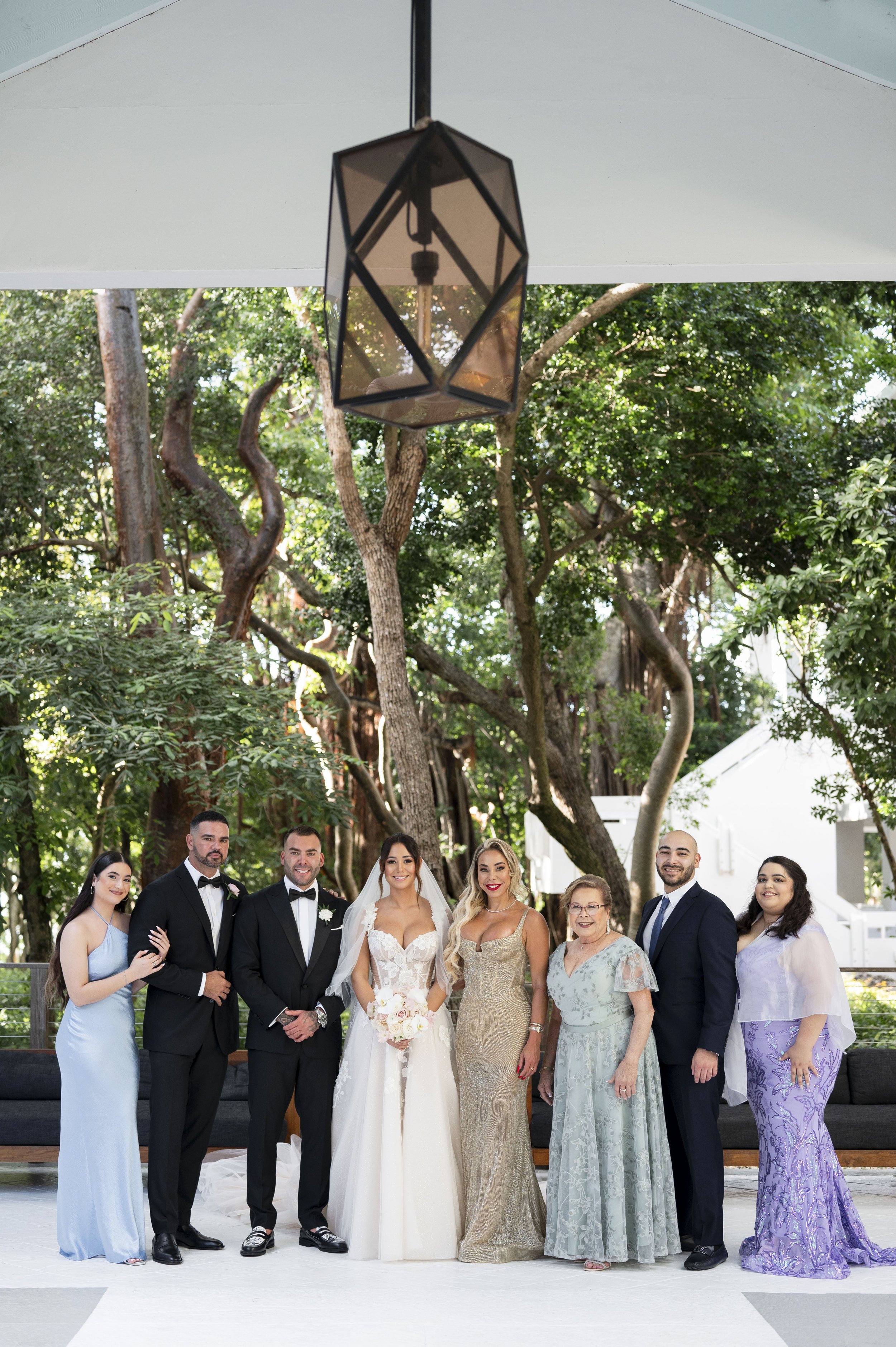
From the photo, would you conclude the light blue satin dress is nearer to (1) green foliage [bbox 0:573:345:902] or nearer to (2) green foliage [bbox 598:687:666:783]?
(1) green foliage [bbox 0:573:345:902]

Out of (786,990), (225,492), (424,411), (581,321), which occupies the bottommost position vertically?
(786,990)

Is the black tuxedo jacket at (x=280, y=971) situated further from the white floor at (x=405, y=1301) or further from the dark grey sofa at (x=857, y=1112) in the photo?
the dark grey sofa at (x=857, y=1112)

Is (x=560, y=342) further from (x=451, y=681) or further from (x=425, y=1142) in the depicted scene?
(x=425, y=1142)

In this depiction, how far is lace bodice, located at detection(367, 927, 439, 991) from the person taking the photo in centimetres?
517

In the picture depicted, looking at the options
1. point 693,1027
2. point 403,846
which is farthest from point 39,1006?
point 693,1027

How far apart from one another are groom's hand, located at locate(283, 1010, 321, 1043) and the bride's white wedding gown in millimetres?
196

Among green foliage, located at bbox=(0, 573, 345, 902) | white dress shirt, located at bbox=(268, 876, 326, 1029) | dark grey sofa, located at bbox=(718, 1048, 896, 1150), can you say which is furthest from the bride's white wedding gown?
green foliage, located at bbox=(0, 573, 345, 902)

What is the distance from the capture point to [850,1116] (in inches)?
239

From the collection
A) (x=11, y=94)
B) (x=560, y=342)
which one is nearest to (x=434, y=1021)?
(x=11, y=94)

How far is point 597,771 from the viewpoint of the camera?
61.7ft

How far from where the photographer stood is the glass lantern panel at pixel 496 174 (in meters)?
2.77

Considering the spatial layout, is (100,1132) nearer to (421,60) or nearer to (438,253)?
(438,253)

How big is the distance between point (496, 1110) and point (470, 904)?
0.81 meters

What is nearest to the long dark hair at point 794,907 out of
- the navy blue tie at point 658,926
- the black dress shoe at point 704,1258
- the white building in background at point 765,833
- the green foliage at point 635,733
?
the navy blue tie at point 658,926
